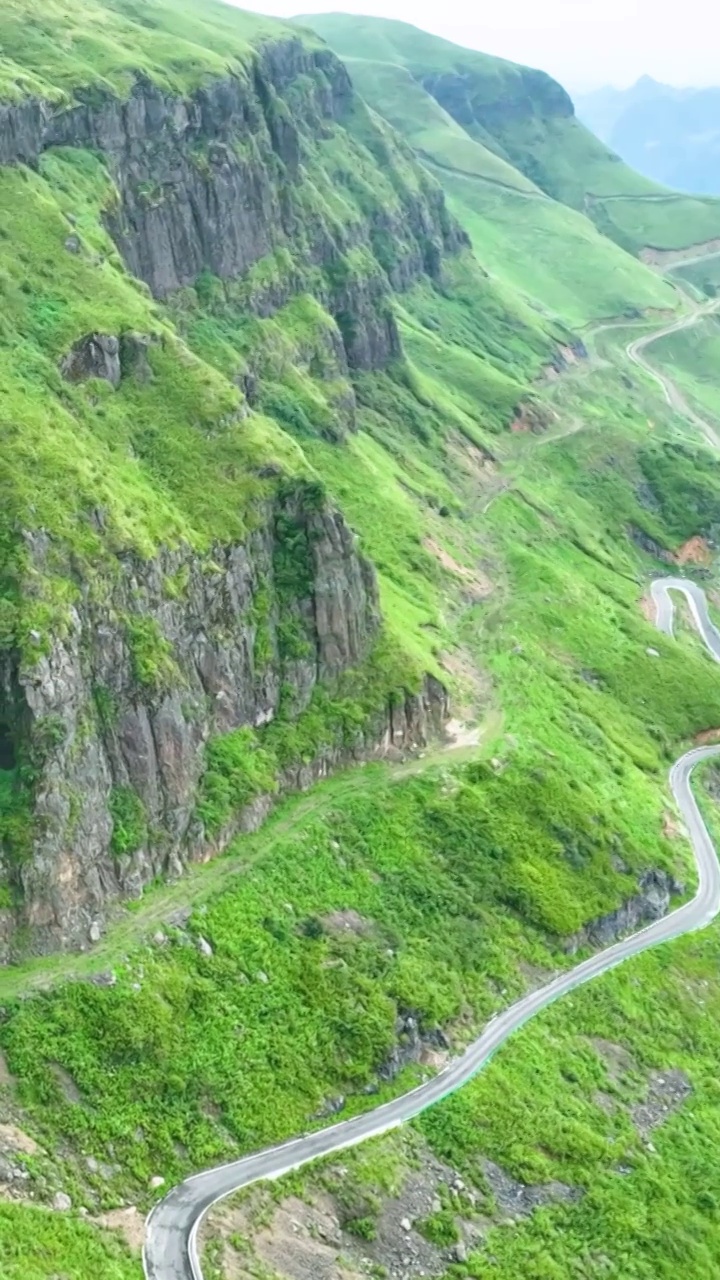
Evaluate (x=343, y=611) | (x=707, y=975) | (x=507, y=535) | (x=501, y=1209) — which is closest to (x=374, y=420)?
(x=507, y=535)

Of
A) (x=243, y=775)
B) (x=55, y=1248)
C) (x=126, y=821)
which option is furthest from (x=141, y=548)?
(x=55, y=1248)

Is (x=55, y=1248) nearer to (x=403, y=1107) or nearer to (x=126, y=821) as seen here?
(x=403, y=1107)

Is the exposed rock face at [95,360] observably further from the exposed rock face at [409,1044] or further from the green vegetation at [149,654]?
the exposed rock face at [409,1044]

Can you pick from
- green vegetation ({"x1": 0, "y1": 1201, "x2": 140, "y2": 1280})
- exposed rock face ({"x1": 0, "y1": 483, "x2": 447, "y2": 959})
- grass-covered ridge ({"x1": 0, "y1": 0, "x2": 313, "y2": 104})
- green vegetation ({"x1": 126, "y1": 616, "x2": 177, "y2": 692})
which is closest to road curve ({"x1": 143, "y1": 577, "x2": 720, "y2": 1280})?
green vegetation ({"x1": 0, "y1": 1201, "x2": 140, "y2": 1280})

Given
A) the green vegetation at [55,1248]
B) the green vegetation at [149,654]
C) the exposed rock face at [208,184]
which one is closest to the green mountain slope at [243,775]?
the green vegetation at [55,1248]

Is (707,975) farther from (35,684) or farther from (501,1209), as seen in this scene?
(35,684)

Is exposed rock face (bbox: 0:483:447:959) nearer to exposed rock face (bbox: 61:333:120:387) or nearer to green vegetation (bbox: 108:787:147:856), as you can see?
green vegetation (bbox: 108:787:147:856)
